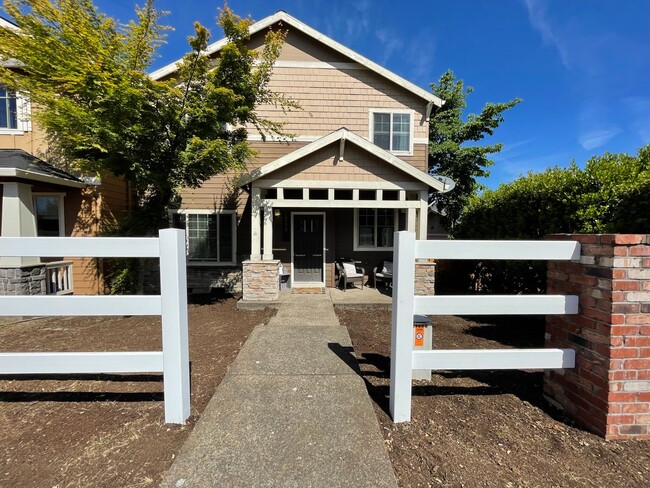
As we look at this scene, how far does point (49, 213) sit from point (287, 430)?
29.7 ft

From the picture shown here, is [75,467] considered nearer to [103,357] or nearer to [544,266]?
[103,357]

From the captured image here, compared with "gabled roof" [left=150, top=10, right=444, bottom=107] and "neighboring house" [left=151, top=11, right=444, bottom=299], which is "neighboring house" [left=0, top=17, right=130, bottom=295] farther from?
"gabled roof" [left=150, top=10, right=444, bottom=107]

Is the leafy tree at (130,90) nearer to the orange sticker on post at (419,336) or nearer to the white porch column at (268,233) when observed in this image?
the white porch column at (268,233)

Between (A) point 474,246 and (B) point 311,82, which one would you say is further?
(B) point 311,82

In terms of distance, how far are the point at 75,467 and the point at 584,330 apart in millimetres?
3969

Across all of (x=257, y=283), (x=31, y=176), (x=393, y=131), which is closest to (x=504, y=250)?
(x=257, y=283)

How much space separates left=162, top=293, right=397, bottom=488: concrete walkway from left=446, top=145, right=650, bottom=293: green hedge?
4134mm

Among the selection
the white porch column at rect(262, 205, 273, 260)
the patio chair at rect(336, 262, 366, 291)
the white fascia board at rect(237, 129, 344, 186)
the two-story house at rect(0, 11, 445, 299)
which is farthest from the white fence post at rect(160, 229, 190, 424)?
the patio chair at rect(336, 262, 366, 291)

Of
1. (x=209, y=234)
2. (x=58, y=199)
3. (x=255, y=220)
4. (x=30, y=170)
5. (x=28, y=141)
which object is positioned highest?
(x=28, y=141)

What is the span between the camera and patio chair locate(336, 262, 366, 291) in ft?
26.7

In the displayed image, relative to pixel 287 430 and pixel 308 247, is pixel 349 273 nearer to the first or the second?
pixel 308 247

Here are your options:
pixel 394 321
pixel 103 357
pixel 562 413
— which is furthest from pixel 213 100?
pixel 562 413

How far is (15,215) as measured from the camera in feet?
20.1

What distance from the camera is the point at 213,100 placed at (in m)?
5.68
